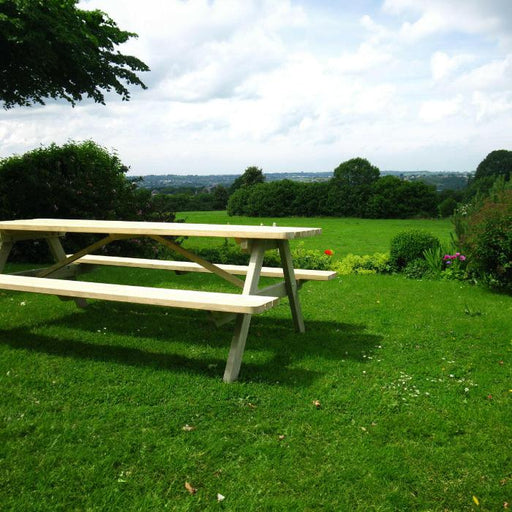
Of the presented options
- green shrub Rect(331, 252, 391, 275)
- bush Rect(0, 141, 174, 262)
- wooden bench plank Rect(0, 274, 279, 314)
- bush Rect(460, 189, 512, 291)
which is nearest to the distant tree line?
bush Rect(0, 141, 174, 262)

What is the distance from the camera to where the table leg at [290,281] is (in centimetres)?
464

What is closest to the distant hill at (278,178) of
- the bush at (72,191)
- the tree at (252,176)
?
the tree at (252,176)

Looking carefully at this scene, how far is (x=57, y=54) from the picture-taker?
916 centimetres

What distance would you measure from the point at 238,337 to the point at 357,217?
32.5 meters

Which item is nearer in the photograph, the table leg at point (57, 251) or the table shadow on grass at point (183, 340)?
the table shadow on grass at point (183, 340)

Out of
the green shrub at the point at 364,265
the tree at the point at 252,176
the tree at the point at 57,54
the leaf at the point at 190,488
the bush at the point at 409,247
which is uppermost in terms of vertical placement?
the tree at the point at 57,54

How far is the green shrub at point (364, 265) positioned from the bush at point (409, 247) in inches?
7.1

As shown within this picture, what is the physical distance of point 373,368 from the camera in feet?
14.1

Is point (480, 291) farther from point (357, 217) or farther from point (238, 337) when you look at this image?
point (357, 217)

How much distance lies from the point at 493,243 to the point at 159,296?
5458 mm

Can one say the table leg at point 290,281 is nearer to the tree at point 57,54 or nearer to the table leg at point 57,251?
the table leg at point 57,251

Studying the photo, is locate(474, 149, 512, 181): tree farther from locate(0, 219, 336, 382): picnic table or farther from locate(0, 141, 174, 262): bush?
locate(0, 219, 336, 382): picnic table

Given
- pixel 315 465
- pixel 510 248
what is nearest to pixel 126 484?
pixel 315 465

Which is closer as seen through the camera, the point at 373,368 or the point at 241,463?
the point at 241,463
